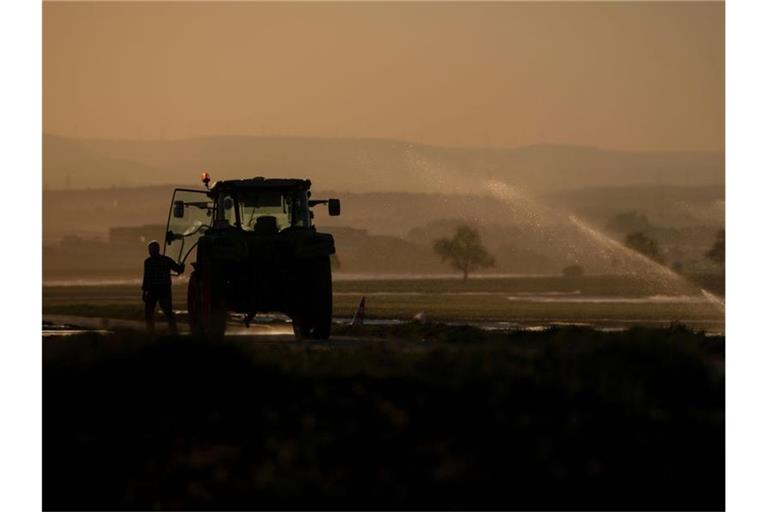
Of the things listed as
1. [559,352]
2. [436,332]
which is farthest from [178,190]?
[559,352]

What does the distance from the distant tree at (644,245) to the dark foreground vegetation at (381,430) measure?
133 meters

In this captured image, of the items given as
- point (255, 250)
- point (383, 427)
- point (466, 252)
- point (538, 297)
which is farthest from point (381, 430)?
point (466, 252)

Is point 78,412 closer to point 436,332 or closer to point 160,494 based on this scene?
point 160,494

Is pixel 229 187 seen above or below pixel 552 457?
above

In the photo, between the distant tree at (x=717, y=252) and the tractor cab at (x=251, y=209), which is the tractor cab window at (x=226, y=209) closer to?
the tractor cab at (x=251, y=209)

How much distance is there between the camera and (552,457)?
16.0 meters

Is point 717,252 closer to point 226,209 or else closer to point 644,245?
point 644,245

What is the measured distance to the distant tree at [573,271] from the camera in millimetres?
184500

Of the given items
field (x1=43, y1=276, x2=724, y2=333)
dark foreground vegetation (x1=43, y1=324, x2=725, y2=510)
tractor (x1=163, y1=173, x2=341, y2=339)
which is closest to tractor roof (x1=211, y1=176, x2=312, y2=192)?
tractor (x1=163, y1=173, x2=341, y2=339)

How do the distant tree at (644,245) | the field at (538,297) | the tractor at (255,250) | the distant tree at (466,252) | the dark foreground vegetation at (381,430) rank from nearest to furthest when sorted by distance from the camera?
the dark foreground vegetation at (381,430)
the tractor at (255,250)
the field at (538,297)
the distant tree at (644,245)
the distant tree at (466,252)

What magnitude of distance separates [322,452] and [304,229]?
13.9 metres

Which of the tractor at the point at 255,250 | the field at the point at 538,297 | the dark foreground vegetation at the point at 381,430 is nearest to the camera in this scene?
the dark foreground vegetation at the point at 381,430

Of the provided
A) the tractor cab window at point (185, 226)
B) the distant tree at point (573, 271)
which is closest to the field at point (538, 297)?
the distant tree at point (573, 271)
